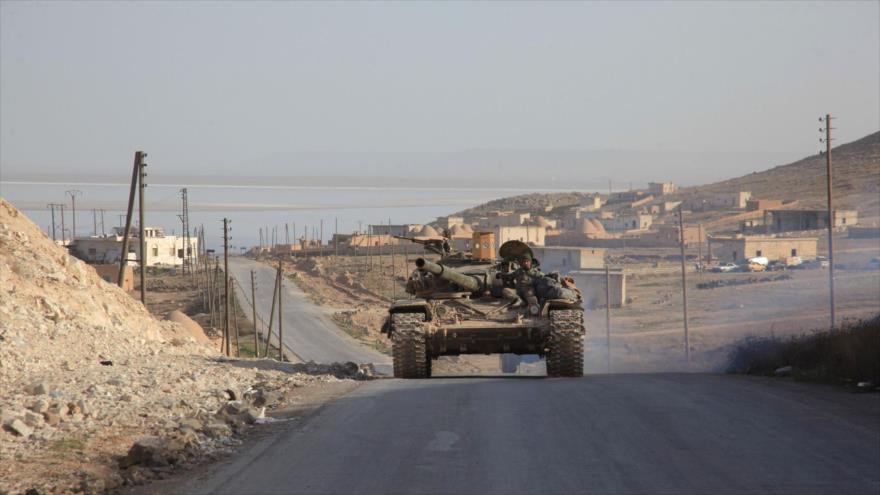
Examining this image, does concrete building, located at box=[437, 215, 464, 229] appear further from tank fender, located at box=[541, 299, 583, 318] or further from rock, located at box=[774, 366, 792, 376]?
rock, located at box=[774, 366, 792, 376]

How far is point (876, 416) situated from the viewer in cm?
1309

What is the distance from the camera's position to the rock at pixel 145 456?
10.6 metres

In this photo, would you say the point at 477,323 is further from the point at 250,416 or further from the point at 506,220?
the point at 506,220

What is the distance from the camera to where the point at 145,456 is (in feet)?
34.9

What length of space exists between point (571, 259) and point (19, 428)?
203 ft

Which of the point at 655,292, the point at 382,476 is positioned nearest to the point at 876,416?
the point at 382,476

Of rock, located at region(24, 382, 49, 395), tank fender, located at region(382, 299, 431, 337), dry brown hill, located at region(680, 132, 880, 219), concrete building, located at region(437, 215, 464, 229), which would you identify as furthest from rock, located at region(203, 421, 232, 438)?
dry brown hill, located at region(680, 132, 880, 219)

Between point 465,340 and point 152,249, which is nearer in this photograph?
point 465,340

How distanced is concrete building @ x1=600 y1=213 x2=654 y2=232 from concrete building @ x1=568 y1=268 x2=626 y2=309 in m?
49.6

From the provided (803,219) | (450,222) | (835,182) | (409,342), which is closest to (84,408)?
(409,342)

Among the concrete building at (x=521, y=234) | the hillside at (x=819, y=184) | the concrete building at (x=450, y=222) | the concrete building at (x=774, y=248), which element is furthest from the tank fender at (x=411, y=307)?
the concrete building at (x=450, y=222)

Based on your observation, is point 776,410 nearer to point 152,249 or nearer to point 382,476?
point 382,476

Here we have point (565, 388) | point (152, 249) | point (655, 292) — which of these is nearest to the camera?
point (565, 388)

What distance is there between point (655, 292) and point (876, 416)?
5446 centimetres
